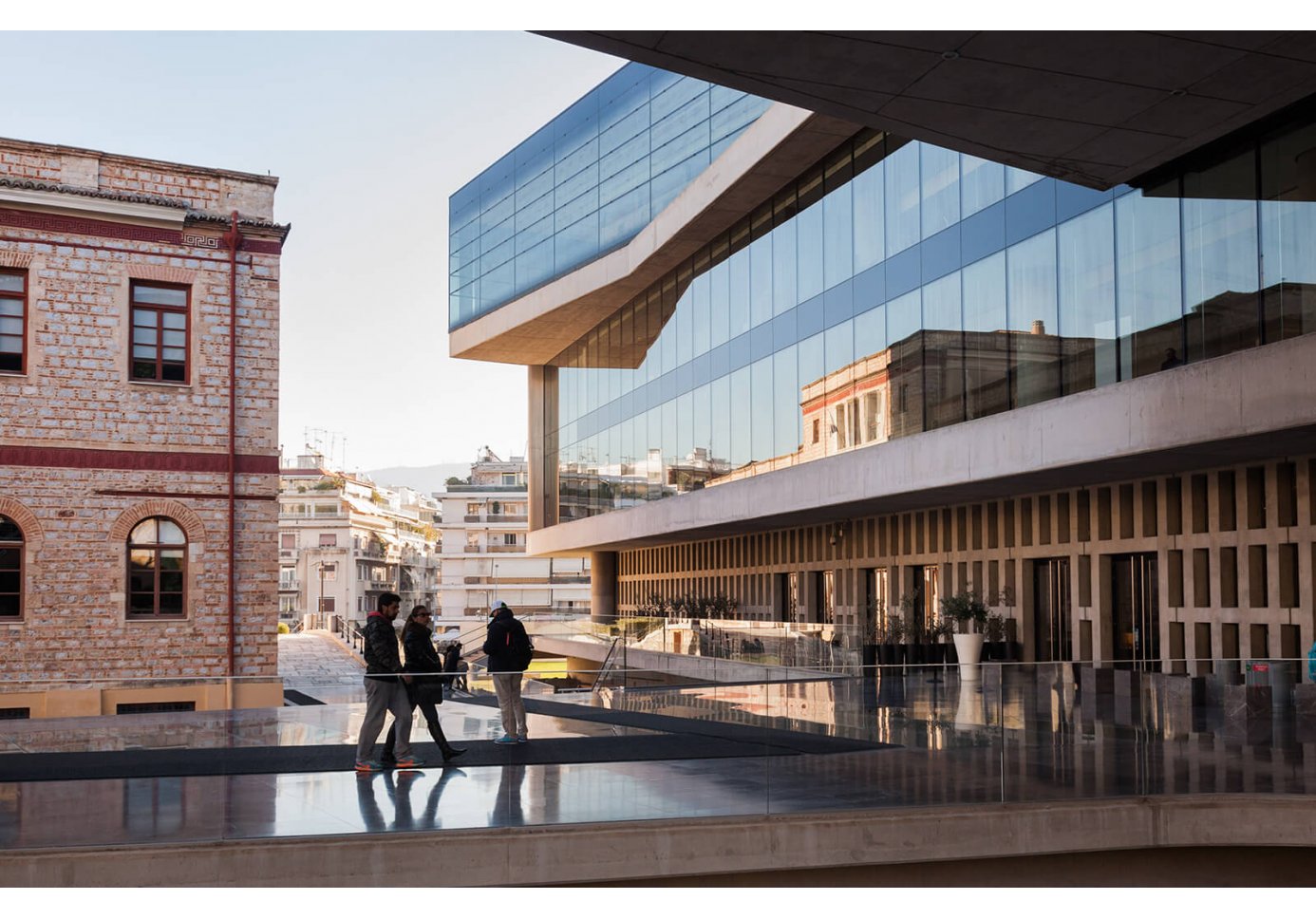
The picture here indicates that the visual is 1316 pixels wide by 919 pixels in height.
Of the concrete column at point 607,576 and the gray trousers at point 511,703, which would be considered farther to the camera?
the concrete column at point 607,576

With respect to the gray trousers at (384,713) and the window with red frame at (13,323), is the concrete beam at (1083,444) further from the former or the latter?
the window with red frame at (13,323)

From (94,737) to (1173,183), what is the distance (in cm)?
1697

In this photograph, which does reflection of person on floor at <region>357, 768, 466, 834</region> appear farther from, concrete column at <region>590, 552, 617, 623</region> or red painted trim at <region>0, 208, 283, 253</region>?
concrete column at <region>590, 552, 617, 623</region>

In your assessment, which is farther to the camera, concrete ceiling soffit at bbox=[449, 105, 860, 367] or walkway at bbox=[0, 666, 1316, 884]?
concrete ceiling soffit at bbox=[449, 105, 860, 367]

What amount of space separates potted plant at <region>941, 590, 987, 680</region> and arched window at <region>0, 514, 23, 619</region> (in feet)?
61.7

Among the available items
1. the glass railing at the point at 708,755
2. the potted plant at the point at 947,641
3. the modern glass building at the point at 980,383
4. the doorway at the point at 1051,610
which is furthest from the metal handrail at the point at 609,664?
the doorway at the point at 1051,610

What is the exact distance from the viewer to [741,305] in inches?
1452

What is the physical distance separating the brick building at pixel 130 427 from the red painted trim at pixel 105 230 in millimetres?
38

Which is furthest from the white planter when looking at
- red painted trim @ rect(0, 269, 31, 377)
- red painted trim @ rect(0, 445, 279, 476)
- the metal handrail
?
red painted trim @ rect(0, 269, 31, 377)

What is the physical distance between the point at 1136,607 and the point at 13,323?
874 inches

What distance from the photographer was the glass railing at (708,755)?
36.1 ft

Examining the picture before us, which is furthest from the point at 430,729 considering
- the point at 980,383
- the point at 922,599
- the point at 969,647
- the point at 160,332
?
the point at 922,599

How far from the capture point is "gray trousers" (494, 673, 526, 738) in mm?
11930

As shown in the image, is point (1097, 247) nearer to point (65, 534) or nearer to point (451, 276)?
point (65, 534)
